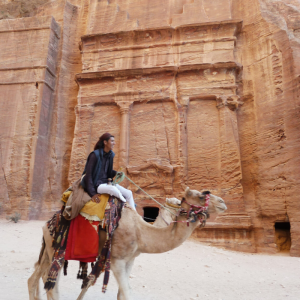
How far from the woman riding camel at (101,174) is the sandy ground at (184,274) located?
1977 millimetres

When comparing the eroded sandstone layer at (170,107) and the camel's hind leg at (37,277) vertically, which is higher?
the eroded sandstone layer at (170,107)

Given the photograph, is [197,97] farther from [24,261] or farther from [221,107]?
[24,261]

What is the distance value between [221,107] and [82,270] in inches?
349

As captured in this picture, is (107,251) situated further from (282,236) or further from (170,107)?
(170,107)

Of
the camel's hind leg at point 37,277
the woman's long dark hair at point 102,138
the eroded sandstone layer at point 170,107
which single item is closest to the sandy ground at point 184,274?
the camel's hind leg at point 37,277

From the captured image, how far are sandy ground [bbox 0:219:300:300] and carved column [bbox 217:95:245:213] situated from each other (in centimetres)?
189

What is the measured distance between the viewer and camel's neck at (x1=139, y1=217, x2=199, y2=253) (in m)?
3.63

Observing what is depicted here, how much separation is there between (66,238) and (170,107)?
8.77 m

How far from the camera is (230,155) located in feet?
34.6

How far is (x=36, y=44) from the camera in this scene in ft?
43.5

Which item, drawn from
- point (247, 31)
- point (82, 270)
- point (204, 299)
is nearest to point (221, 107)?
point (247, 31)

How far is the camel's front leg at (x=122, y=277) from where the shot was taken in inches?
133

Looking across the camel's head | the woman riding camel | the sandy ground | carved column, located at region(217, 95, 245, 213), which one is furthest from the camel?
carved column, located at region(217, 95, 245, 213)

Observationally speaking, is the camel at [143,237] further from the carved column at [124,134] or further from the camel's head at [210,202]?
the carved column at [124,134]
